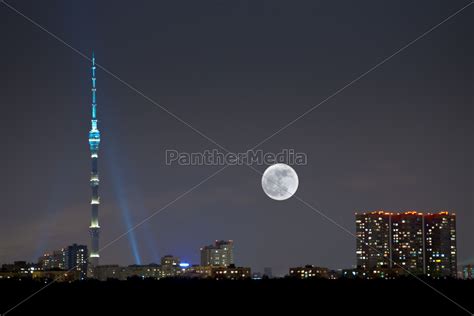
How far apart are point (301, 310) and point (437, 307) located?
1473 centimetres

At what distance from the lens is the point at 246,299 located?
119 metres

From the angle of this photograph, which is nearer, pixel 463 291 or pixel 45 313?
pixel 45 313

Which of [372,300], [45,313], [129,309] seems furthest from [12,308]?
[372,300]

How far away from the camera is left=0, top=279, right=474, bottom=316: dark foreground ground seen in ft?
335

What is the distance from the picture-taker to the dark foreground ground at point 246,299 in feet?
335

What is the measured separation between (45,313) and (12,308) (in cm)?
469

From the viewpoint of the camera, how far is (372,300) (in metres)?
114

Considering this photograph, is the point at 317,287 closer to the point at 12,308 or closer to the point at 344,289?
the point at 344,289

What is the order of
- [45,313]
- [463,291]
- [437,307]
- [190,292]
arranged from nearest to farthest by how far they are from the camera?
1. [45,313]
2. [437,307]
3. [463,291]
4. [190,292]

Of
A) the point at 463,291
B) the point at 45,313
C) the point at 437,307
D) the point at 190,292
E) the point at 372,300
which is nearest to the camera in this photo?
the point at 45,313

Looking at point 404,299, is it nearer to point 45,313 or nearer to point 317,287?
point 317,287

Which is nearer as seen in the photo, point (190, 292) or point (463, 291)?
point (463, 291)

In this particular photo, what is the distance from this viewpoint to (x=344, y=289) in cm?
13462

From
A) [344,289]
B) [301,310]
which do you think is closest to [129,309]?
[301,310]
